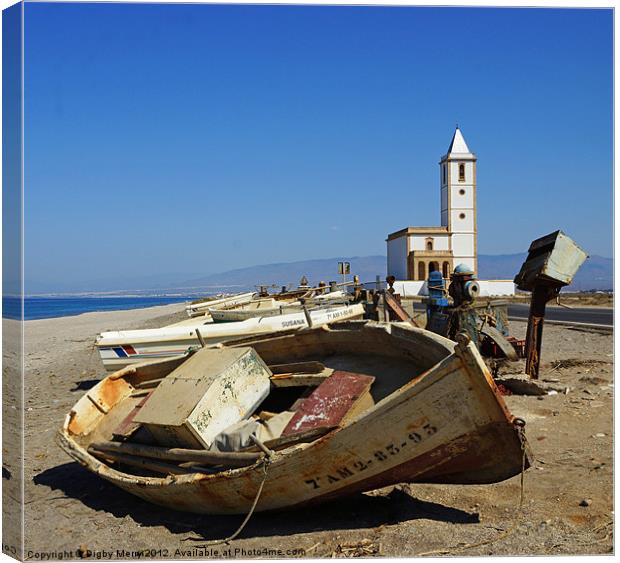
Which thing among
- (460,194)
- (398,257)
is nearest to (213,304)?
(398,257)

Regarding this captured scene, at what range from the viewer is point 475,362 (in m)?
3.75

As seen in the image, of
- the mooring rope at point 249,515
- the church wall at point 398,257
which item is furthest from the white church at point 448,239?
the mooring rope at point 249,515

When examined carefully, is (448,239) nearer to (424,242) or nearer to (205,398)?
(424,242)

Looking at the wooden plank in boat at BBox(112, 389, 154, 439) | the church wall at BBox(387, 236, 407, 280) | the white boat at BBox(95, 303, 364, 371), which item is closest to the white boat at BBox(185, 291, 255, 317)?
the white boat at BBox(95, 303, 364, 371)

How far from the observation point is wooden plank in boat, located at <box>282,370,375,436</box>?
5.18m

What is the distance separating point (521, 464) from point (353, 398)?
1613 millimetres

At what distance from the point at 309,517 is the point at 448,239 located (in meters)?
52.3

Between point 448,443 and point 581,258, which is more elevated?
point 581,258

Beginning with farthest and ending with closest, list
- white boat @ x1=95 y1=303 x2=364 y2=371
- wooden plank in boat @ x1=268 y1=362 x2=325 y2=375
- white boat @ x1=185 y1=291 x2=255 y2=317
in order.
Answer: white boat @ x1=185 y1=291 x2=255 y2=317 < white boat @ x1=95 y1=303 x2=364 y2=371 < wooden plank in boat @ x1=268 y1=362 x2=325 y2=375

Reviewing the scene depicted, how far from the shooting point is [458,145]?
6088 centimetres

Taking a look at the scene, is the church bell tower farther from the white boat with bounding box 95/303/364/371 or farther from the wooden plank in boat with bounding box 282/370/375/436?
the wooden plank in boat with bounding box 282/370/375/436

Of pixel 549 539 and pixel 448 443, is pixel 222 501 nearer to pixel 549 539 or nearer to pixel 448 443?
pixel 448 443

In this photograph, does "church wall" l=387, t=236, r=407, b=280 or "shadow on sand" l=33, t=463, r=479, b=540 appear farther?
"church wall" l=387, t=236, r=407, b=280

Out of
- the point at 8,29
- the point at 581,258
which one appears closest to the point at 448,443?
the point at 8,29
